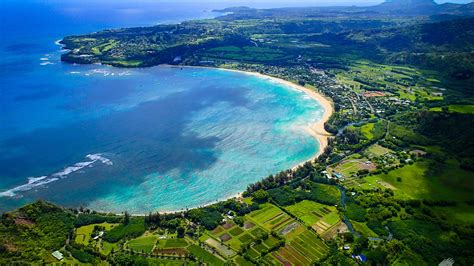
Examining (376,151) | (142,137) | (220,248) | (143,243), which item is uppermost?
(142,137)

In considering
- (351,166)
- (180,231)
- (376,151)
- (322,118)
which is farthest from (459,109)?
(180,231)

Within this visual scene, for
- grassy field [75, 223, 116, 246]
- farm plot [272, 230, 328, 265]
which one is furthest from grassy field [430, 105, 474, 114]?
grassy field [75, 223, 116, 246]

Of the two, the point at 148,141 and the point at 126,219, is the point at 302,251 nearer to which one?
the point at 126,219

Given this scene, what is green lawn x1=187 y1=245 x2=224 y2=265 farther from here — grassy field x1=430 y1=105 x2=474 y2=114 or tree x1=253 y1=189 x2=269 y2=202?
grassy field x1=430 y1=105 x2=474 y2=114

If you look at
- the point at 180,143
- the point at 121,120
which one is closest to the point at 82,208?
the point at 180,143

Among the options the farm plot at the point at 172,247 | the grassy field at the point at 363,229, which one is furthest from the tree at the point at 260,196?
the farm plot at the point at 172,247
